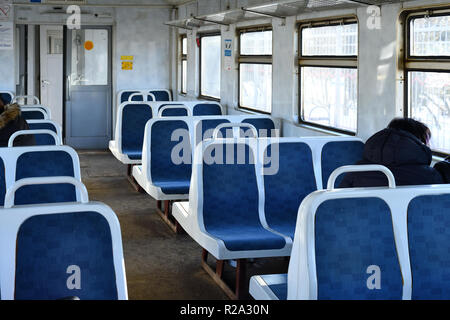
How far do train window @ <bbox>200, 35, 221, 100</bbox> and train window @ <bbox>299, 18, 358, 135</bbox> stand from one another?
9.99 ft

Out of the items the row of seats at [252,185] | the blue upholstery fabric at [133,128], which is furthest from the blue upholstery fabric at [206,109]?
the row of seats at [252,185]

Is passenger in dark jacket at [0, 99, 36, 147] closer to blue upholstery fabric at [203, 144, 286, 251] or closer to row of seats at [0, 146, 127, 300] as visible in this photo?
blue upholstery fabric at [203, 144, 286, 251]

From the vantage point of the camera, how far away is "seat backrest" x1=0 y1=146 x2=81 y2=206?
13.2 ft

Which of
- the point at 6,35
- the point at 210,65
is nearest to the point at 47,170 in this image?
the point at 210,65

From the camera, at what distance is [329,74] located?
5926 mm

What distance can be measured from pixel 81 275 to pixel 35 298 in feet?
0.56

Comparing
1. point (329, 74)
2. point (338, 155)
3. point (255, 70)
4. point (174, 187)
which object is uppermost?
point (255, 70)

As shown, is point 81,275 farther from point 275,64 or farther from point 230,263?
point 275,64

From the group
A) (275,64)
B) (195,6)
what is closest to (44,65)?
(195,6)

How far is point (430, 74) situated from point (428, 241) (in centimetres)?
198

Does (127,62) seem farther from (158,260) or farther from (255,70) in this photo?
(158,260)

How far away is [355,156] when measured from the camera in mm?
4656

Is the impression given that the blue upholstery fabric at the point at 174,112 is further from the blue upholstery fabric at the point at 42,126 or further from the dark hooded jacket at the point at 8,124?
the dark hooded jacket at the point at 8,124

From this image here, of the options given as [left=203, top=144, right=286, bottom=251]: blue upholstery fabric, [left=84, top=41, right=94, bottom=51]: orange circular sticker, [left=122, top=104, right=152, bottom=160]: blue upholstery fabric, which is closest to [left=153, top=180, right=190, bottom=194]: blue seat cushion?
[left=203, top=144, right=286, bottom=251]: blue upholstery fabric
